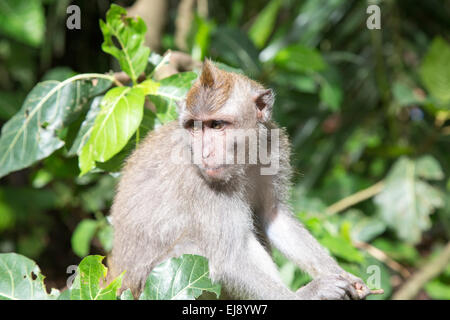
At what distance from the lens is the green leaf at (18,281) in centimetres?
248

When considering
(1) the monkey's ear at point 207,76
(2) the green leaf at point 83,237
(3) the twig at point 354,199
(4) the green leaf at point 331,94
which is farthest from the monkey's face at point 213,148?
(3) the twig at point 354,199

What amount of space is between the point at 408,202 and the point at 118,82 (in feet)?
12.7

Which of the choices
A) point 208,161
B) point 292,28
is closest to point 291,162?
point 208,161

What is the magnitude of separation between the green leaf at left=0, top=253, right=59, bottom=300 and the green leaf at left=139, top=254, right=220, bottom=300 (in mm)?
536

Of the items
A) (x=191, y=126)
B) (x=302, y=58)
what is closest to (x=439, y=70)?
(x=302, y=58)

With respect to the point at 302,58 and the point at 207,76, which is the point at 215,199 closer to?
the point at 207,76

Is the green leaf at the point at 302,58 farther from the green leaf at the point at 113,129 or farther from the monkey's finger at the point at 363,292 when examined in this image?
the monkey's finger at the point at 363,292

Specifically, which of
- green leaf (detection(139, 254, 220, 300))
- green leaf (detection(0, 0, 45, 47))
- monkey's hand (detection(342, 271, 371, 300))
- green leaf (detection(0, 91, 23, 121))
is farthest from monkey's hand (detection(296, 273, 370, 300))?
green leaf (detection(0, 91, 23, 121))

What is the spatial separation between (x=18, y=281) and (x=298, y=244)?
6.00ft

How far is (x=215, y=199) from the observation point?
3.28 m

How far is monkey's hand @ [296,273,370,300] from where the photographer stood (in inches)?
115

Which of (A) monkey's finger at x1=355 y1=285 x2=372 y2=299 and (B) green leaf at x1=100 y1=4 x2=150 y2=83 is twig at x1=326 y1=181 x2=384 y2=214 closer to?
(A) monkey's finger at x1=355 y1=285 x2=372 y2=299

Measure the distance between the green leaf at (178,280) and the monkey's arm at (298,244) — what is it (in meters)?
1.11
